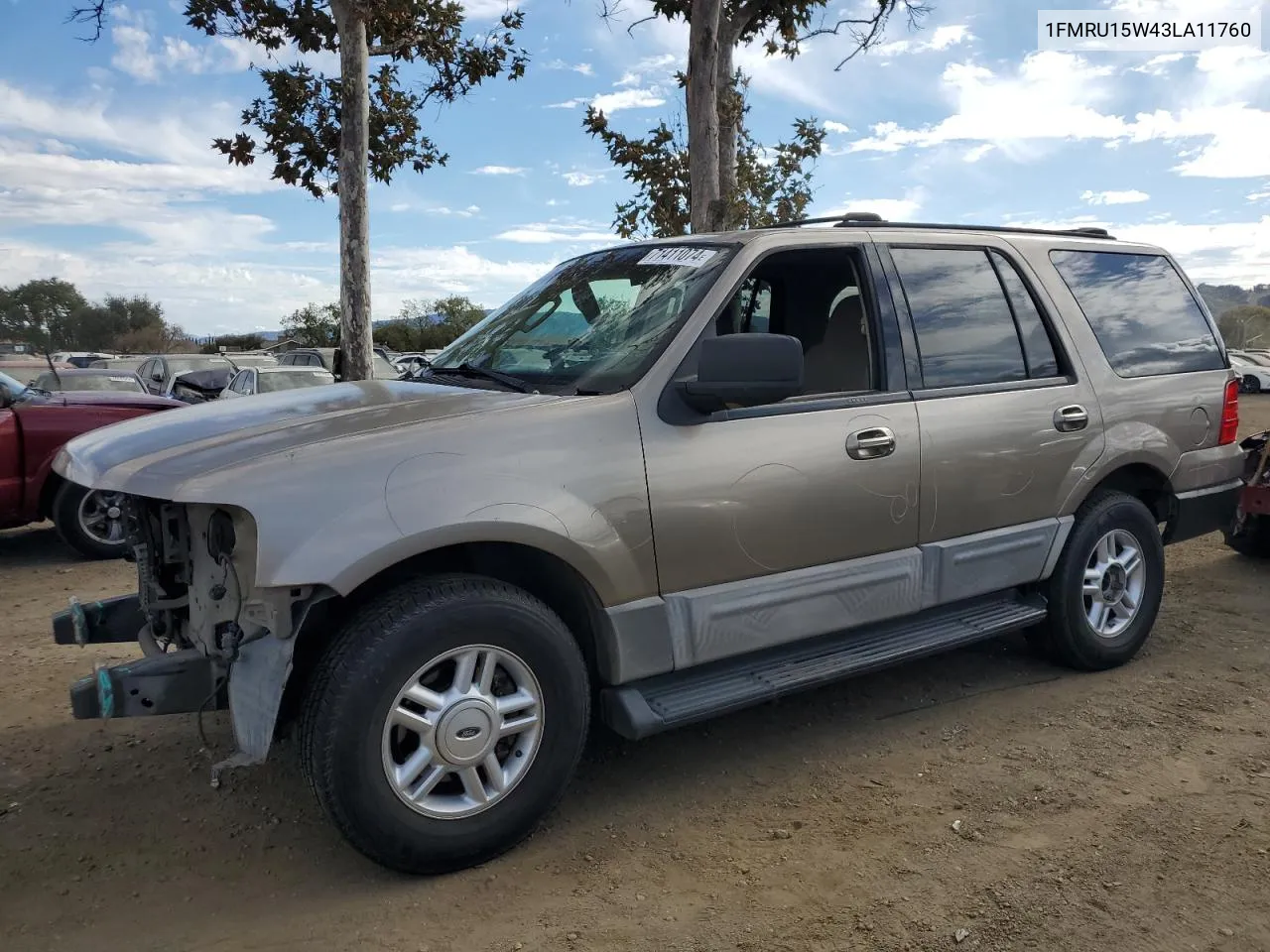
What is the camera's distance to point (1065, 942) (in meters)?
2.72

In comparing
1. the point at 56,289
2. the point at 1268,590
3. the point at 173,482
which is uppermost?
the point at 56,289

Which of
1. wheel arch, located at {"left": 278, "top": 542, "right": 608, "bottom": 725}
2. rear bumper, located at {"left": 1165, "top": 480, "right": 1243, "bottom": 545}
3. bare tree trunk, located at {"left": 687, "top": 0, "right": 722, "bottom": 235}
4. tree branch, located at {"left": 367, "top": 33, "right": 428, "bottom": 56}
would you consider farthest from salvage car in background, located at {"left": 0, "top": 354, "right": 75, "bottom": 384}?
rear bumper, located at {"left": 1165, "top": 480, "right": 1243, "bottom": 545}

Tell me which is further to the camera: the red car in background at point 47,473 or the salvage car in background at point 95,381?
the salvage car in background at point 95,381

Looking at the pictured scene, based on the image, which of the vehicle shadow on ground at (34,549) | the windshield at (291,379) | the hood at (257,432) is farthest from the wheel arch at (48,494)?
the windshield at (291,379)

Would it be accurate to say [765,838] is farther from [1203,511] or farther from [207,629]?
[1203,511]

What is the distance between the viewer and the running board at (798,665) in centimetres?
332

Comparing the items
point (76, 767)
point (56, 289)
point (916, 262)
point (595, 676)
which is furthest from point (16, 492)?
point (56, 289)

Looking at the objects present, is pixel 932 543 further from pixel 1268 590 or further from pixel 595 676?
→ pixel 1268 590

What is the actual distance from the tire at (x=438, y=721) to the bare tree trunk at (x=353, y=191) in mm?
8170

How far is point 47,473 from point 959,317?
6.68 metres

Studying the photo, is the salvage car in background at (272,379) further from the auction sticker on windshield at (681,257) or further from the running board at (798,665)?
the running board at (798,665)

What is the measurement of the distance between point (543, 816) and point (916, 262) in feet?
8.77

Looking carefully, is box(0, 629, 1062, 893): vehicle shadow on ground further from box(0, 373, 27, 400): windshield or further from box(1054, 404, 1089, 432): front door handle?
box(0, 373, 27, 400): windshield

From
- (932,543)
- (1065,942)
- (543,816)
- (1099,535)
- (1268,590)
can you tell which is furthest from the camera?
(1268,590)
